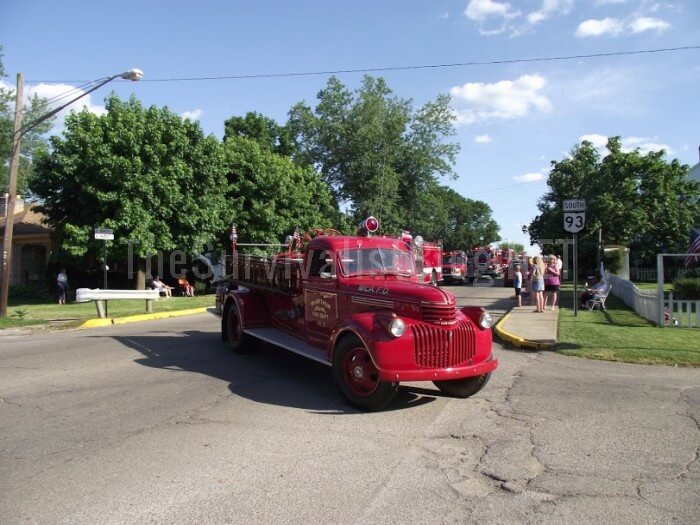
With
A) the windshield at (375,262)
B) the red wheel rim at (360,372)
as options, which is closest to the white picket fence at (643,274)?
the windshield at (375,262)

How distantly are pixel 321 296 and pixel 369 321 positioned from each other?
1.66 metres

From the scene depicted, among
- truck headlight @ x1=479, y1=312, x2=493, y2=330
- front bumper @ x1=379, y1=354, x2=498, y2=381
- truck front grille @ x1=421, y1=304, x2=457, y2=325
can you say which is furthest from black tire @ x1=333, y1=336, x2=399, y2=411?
truck headlight @ x1=479, y1=312, x2=493, y2=330

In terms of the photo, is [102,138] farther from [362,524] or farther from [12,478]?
[362,524]

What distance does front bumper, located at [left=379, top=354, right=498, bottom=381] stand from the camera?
6055 millimetres

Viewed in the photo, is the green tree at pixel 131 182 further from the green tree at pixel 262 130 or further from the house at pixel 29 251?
the green tree at pixel 262 130

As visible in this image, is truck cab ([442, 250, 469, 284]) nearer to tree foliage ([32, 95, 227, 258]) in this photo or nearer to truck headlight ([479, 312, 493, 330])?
tree foliage ([32, 95, 227, 258])

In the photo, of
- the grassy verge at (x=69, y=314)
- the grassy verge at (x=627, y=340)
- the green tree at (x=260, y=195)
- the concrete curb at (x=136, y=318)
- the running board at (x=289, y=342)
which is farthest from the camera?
the green tree at (x=260, y=195)

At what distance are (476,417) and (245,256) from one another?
5.98m

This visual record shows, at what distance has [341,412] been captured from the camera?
6.38m

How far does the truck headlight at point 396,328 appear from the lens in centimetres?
614

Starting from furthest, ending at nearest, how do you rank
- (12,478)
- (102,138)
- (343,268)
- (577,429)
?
1. (102,138)
2. (343,268)
3. (577,429)
4. (12,478)

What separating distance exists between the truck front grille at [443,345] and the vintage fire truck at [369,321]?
1 centimetres

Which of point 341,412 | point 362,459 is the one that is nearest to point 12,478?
point 362,459

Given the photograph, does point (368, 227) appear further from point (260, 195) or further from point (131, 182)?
point (260, 195)
